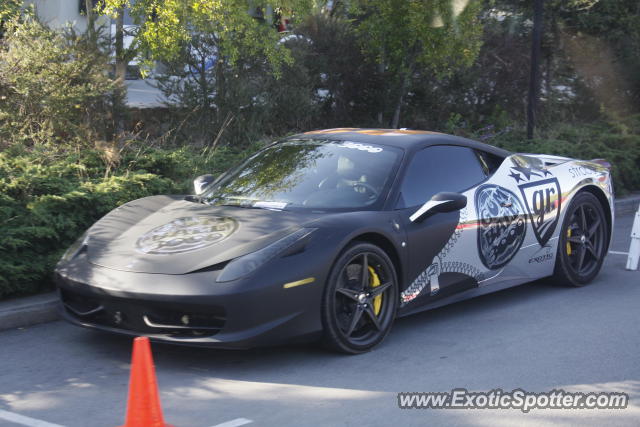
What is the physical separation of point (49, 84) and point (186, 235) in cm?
569

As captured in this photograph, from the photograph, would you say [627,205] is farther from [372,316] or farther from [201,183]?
[372,316]

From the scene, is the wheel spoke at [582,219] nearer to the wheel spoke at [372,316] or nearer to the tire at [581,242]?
the tire at [581,242]

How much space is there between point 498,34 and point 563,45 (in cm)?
219

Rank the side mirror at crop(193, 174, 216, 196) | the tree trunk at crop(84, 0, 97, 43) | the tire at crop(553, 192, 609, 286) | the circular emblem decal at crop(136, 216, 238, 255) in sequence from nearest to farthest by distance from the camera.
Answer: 1. the circular emblem decal at crop(136, 216, 238, 255)
2. the side mirror at crop(193, 174, 216, 196)
3. the tire at crop(553, 192, 609, 286)
4. the tree trunk at crop(84, 0, 97, 43)

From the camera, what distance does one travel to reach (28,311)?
6.50 m

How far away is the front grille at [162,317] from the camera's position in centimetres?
523

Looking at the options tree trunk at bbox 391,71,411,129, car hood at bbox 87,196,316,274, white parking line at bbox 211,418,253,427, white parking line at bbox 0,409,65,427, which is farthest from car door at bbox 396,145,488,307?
tree trunk at bbox 391,71,411,129

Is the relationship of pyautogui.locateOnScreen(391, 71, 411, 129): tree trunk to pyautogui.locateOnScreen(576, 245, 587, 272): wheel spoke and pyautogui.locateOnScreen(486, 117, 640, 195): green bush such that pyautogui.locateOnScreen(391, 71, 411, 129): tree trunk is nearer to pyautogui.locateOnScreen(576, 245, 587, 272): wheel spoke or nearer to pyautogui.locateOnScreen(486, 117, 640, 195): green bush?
pyautogui.locateOnScreen(486, 117, 640, 195): green bush

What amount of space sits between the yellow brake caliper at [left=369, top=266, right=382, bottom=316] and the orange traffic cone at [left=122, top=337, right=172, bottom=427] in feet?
7.30

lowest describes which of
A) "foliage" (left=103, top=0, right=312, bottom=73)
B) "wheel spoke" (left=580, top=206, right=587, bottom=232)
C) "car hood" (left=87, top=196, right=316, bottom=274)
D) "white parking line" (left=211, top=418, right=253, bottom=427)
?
"white parking line" (left=211, top=418, right=253, bottom=427)

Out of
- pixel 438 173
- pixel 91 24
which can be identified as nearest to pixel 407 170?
pixel 438 173

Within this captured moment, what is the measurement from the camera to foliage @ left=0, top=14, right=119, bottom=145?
408 inches

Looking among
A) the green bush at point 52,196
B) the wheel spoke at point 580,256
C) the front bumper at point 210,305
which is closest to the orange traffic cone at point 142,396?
the front bumper at point 210,305

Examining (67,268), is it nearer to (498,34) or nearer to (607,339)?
(607,339)
